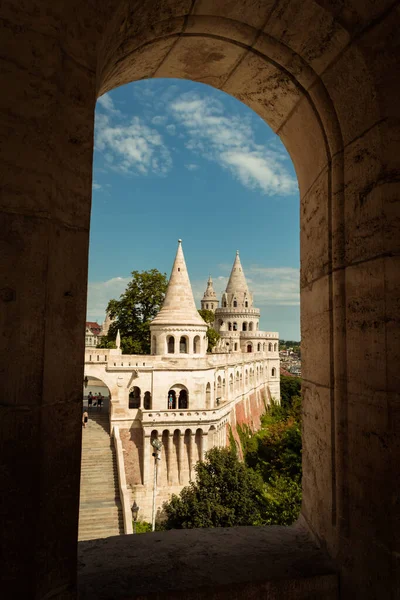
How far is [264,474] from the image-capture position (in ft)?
88.4

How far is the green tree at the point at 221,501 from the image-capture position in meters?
17.7

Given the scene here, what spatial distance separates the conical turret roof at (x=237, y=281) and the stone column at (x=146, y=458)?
34.2 meters

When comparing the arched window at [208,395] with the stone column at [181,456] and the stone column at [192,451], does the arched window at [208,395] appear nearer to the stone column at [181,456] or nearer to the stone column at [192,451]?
the stone column at [192,451]

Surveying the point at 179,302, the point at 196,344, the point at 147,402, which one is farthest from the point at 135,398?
the point at 179,302

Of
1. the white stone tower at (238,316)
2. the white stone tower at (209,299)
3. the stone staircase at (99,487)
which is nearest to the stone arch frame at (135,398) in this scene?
the stone staircase at (99,487)

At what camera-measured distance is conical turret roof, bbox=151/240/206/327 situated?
26672mm

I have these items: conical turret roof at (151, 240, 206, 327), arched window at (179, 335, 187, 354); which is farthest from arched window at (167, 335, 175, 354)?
conical turret roof at (151, 240, 206, 327)

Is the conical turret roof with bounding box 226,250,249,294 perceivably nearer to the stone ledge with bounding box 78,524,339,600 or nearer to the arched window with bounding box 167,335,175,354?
the arched window with bounding box 167,335,175,354

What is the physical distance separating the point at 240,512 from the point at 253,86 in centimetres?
1885

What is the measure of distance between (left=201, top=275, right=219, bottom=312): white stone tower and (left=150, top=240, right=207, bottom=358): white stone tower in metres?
40.8

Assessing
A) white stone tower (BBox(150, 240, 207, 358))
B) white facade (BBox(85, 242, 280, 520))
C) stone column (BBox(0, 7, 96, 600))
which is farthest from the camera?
white stone tower (BBox(150, 240, 207, 358))

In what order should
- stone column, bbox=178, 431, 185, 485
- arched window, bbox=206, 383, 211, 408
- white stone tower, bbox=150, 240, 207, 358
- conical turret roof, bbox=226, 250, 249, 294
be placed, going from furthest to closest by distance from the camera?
conical turret roof, bbox=226, 250, 249, 294, arched window, bbox=206, 383, 211, 408, white stone tower, bbox=150, 240, 207, 358, stone column, bbox=178, 431, 185, 485

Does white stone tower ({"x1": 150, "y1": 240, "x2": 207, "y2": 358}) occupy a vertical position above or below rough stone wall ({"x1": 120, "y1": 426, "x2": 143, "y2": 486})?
above

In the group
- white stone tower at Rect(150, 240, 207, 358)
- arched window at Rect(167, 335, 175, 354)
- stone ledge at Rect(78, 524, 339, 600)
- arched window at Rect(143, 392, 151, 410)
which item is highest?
white stone tower at Rect(150, 240, 207, 358)
